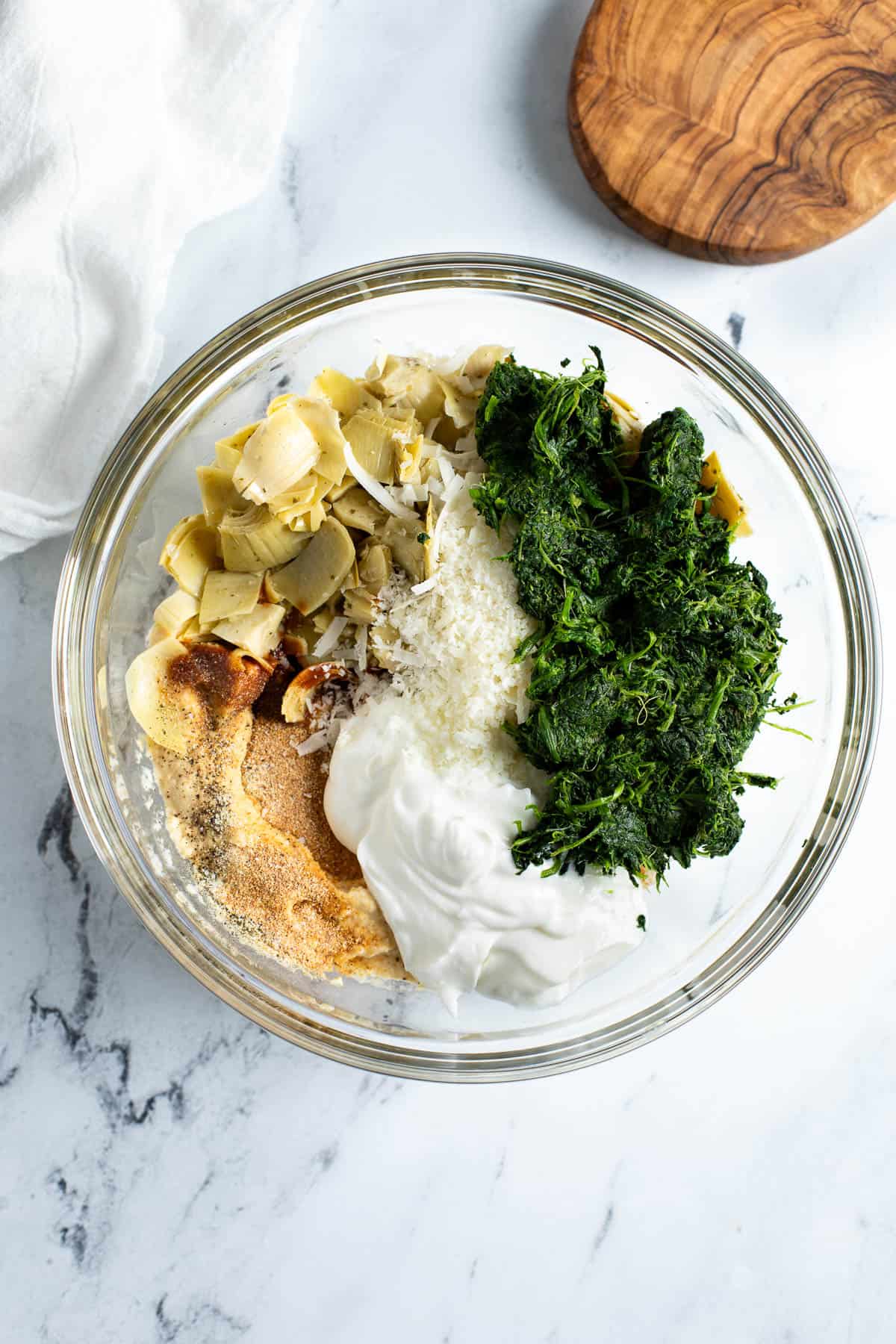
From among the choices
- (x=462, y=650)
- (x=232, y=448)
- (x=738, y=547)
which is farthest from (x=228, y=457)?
(x=738, y=547)

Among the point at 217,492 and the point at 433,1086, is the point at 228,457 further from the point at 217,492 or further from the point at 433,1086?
the point at 433,1086

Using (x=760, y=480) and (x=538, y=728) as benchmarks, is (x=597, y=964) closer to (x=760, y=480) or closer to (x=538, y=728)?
(x=538, y=728)

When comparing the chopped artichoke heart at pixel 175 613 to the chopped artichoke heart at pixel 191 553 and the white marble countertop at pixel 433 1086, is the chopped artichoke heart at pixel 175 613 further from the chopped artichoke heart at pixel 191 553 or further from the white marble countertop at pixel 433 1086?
the white marble countertop at pixel 433 1086

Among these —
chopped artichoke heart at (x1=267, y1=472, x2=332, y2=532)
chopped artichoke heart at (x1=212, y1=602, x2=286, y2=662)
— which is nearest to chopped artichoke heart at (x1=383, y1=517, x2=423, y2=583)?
chopped artichoke heart at (x1=267, y1=472, x2=332, y2=532)

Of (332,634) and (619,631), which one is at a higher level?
(619,631)

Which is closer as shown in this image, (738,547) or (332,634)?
(332,634)

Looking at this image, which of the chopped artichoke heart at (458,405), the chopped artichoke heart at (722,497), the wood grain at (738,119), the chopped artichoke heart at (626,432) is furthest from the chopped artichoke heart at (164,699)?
the wood grain at (738,119)

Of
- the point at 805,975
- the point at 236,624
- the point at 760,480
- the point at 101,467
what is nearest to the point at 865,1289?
the point at 805,975
